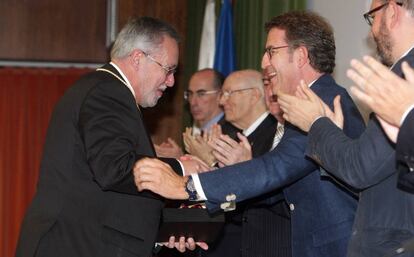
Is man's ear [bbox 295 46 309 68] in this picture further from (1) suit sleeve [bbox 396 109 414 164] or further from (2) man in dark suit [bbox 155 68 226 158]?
(2) man in dark suit [bbox 155 68 226 158]

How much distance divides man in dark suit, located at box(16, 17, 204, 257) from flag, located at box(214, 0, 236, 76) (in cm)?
313

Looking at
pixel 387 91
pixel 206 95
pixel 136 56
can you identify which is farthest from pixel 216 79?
pixel 387 91

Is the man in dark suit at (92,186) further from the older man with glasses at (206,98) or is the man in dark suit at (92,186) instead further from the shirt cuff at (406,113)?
the older man with glasses at (206,98)

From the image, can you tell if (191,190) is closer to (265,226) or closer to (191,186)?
(191,186)

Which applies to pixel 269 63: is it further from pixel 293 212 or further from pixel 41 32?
pixel 41 32

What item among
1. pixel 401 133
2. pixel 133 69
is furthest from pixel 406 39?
pixel 133 69

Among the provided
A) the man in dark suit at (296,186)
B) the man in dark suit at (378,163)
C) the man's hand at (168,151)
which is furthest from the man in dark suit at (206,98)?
the man in dark suit at (378,163)

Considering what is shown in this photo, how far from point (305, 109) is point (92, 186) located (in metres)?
0.91

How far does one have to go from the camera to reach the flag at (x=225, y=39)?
6.04m

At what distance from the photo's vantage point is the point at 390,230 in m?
2.21

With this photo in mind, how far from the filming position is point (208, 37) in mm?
6445

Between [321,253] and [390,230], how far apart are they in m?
0.65

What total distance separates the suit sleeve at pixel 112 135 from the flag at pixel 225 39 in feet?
10.5

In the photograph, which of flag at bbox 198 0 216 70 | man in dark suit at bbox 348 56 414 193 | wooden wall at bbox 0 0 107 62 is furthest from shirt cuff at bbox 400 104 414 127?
wooden wall at bbox 0 0 107 62
